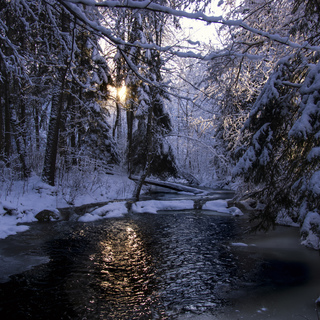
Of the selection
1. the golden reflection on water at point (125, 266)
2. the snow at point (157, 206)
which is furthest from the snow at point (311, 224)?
the snow at point (157, 206)

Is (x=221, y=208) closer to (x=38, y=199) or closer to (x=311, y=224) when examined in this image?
(x=38, y=199)

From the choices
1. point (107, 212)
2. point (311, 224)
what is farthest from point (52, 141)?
point (311, 224)

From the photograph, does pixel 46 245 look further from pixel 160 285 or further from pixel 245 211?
pixel 245 211

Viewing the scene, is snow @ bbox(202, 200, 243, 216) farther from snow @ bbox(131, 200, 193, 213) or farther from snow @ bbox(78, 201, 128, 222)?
snow @ bbox(78, 201, 128, 222)

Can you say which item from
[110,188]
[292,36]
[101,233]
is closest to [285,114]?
[292,36]

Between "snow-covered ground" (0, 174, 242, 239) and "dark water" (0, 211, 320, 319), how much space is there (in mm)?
849

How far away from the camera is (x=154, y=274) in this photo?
16.8 feet

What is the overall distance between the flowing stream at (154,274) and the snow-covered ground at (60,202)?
0.77m

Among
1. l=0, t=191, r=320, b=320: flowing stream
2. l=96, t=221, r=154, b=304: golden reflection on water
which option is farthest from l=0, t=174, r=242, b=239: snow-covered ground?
l=96, t=221, r=154, b=304: golden reflection on water

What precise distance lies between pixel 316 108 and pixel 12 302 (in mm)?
4982

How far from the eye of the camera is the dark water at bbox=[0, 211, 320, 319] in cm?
389

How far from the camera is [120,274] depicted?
16.6 ft

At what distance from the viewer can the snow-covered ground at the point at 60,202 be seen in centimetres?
849

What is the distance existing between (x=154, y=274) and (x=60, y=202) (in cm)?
685
